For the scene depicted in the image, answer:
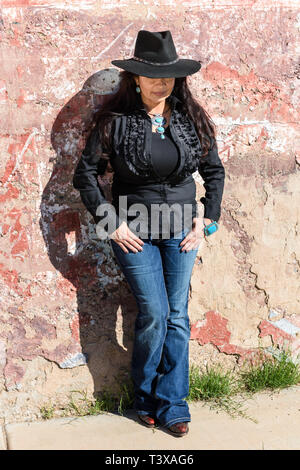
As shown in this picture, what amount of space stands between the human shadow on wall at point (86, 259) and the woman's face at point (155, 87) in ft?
1.04

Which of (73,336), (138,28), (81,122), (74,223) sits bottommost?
(73,336)

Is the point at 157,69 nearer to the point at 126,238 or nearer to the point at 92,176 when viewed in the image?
the point at 92,176

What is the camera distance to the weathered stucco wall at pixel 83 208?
2957mm

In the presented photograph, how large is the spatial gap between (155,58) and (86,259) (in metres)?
1.11

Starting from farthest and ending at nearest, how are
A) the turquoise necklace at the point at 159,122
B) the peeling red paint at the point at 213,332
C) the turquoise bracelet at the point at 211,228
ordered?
the peeling red paint at the point at 213,332 → the turquoise bracelet at the point at 211,228 → the turquoise necklace at the point at 159,122

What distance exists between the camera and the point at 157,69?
267 cm

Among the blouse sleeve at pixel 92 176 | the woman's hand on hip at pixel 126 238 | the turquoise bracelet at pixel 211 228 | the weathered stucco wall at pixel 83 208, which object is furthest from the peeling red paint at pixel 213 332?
the blouse sleeve at pixel 92 176

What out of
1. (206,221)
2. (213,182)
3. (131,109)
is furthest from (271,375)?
(131,109)

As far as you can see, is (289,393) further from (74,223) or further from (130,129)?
(130,129)

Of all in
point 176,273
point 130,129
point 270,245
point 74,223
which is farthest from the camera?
point 270,245

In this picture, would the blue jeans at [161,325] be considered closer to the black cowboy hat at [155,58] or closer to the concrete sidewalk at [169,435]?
the concrete sidewalk at [169,435]
